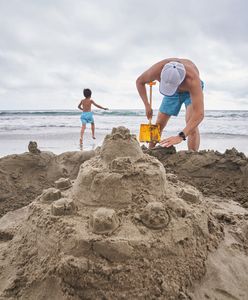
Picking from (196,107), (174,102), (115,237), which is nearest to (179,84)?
(196,107)

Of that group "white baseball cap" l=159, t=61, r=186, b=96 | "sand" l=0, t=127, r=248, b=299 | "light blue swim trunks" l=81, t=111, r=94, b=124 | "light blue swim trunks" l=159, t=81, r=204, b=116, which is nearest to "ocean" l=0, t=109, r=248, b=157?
"light blue swim trunks" l=81, t=111, r=94, b=124

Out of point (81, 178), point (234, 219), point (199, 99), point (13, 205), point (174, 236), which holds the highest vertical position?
point (199, 99)

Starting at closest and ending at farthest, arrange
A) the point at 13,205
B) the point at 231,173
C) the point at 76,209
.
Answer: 1. the point at 76,209
2. the point at 13,205
3. the point at 231,173

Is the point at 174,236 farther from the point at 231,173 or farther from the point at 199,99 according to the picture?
the point at 231,173

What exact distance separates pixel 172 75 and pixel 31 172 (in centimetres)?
190

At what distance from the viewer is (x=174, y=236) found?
1.54 meters

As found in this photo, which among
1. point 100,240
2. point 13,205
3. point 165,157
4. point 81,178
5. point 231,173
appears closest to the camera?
point 100,240

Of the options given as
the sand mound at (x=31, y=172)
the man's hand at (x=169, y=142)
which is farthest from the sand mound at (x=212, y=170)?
the sand mound at (x=31, y=172)

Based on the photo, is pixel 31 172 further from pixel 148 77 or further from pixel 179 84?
pixel 179 84

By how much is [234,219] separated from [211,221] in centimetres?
38

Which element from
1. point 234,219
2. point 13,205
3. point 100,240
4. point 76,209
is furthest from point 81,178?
point 13,205

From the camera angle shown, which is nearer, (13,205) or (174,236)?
(174,236)

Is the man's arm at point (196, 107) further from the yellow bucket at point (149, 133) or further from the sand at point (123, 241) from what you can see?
the sand at point (123, 241)

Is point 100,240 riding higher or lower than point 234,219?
higher
